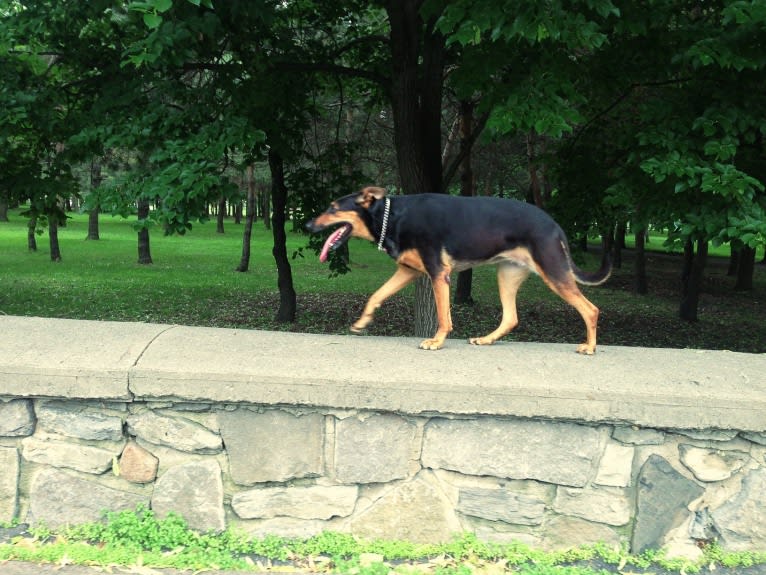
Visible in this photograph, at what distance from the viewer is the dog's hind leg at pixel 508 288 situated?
4.01 metres

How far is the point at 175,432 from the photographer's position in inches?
126

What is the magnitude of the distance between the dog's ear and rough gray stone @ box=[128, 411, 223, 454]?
1472 millimetres

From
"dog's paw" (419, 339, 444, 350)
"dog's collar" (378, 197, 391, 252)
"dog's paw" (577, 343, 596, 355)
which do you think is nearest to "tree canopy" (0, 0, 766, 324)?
"dog's collar" (378, 197, 391, 252)

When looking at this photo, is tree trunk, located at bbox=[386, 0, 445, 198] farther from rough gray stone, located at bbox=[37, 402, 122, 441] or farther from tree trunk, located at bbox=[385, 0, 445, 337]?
rough gray stone, located at bbox=[37, 402, 122, 441]

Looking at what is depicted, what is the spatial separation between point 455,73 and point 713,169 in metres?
2.42

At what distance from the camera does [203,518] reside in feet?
10.6

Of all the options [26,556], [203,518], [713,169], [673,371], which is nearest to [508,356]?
[673,371]

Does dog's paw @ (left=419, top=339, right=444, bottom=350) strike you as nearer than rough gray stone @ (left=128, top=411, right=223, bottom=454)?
No

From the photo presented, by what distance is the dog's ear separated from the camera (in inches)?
146

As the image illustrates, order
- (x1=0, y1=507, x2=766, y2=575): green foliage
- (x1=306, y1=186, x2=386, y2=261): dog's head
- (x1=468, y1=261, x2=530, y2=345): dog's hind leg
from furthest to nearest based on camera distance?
(x1=468, y1=261, x2=530, y2=345): dog's hind leg → (x1=306, y1=186, x2=386, y2=261): dog's head → (x1=0, y1=507, x2=766, y2=575): green foliage

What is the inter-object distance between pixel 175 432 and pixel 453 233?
1.82 meters

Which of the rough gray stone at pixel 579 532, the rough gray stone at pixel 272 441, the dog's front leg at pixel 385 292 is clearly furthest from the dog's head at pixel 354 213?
the rough gray stone at pixel 579 532

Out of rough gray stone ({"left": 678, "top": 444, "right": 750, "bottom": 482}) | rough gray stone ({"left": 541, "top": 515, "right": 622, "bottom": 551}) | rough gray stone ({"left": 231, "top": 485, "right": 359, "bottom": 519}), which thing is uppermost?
rough gray stone ({"left": 678, "top": 444, "right": 750, "bottom": 482})

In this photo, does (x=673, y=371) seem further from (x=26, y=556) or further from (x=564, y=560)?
(x=26, y=556)
